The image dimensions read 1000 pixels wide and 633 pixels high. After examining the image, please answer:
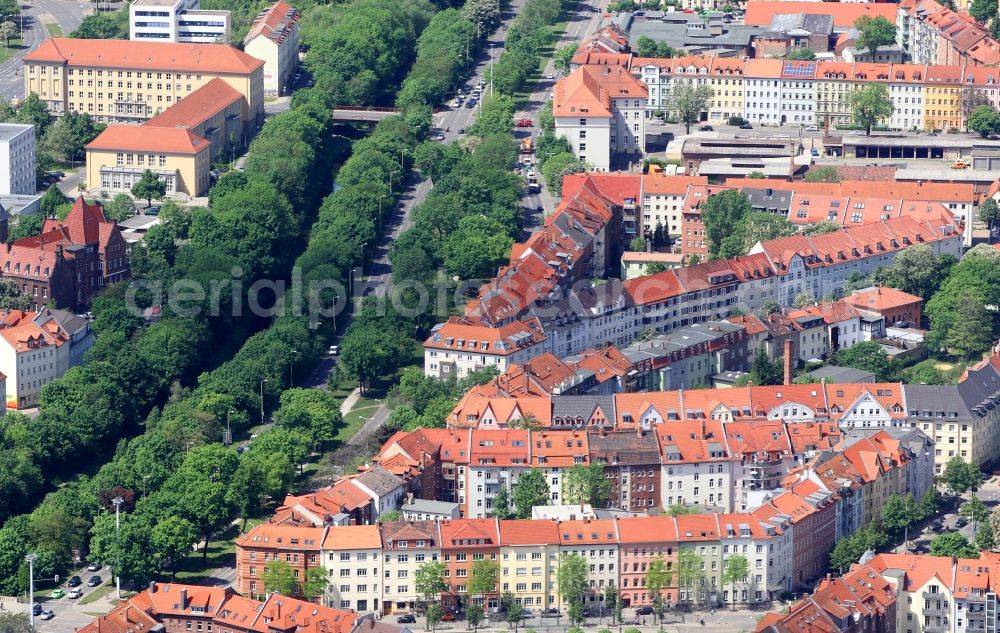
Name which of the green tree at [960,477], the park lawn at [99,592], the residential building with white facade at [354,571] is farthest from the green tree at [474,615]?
the green tree at [960,477]

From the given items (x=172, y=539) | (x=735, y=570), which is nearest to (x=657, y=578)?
(x=735, y=570)

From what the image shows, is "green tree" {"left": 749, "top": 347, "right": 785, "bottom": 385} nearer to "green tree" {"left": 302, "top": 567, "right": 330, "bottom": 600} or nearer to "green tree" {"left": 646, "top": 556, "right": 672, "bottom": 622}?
"green tree" {"left": 646, "top": 556, "right": 672, "bottom": 622}

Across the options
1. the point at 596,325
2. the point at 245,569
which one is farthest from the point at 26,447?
the point at 596,325

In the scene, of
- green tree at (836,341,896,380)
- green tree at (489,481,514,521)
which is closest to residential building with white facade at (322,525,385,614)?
green tree at (489,481,514,521)

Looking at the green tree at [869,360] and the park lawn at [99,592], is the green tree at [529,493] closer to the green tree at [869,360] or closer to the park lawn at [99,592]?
the park lawn at [99,592]

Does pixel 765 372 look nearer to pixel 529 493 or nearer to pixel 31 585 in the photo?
pixel 529 493
